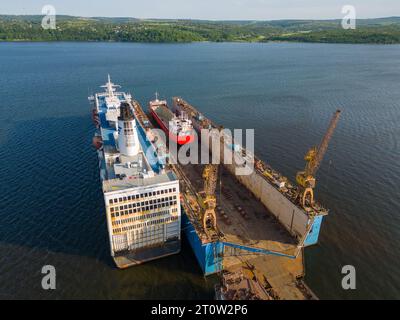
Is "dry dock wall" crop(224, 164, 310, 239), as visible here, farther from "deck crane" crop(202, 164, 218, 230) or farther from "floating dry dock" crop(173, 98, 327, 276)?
"deck crane" crop(202, 164, 218, 230)

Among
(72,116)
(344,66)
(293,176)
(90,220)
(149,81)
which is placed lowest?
(90,220)

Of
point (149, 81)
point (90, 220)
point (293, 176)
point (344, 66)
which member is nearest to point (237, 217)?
point (293, 176)

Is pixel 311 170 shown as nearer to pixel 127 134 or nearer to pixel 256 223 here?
pixel 256 223

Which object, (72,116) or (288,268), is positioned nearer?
(288,268)

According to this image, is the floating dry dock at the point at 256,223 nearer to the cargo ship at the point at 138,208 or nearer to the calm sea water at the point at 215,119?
the calm sea water at the point at 215,119
